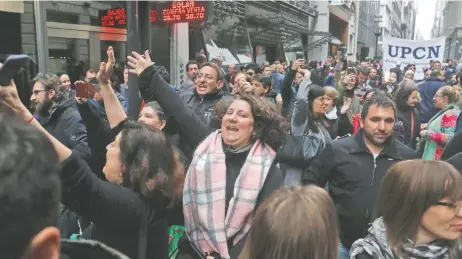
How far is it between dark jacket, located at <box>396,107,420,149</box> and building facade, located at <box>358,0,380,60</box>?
4499 centimetres

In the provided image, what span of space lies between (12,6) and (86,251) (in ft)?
25.8

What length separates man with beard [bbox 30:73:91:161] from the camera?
4.06 metres

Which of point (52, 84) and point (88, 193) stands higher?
point (52, 84)

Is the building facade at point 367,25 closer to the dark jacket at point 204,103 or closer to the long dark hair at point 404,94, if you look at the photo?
the long dark hair at point 404,94

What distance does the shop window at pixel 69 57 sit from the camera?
9375 mm

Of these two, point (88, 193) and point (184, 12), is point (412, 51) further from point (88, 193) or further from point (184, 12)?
point (88, 193)

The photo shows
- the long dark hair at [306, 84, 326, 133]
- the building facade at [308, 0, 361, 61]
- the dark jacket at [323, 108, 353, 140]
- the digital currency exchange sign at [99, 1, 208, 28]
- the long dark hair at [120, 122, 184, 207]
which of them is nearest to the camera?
the long dark hair at [120, 122, 184, 207]

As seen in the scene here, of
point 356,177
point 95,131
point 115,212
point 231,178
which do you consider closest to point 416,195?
point 231,178

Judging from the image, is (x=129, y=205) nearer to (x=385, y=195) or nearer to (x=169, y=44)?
(x=385, y=195)

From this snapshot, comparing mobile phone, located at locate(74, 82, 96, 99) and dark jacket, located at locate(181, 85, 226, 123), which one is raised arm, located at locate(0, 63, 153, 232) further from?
dark jacket, located at locate(181, 85, 226, 123)

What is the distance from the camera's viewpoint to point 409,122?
5.78 meters

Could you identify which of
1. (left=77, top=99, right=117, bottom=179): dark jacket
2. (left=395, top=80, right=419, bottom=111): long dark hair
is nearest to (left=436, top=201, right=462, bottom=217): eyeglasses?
(left=77, top=99, right=117, bottom=179): dark jacket

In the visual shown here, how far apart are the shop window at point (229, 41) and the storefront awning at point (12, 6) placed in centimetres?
790

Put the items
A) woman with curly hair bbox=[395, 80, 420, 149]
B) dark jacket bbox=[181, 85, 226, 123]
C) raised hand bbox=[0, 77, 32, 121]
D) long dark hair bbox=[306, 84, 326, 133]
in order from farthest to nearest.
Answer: woman with curly hair bbox=[395, 80, 420, 149]
dark jacket bbox=[181, 85, 226, 123]
long dark hair bbox=[306, 84, 326, 133]
raised hand bbox=[0, 77, 32, 121]
